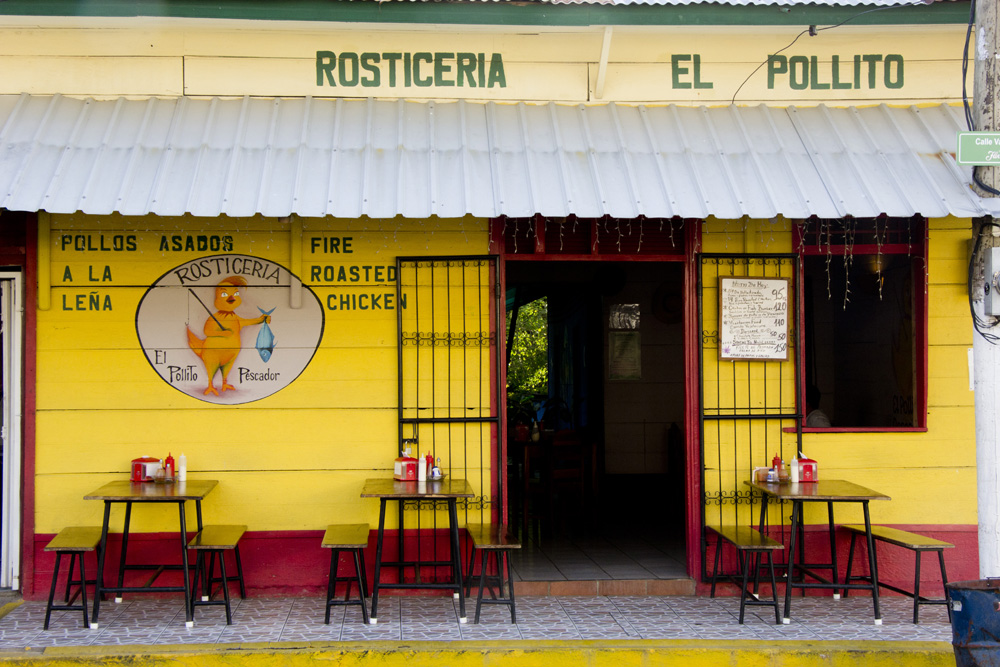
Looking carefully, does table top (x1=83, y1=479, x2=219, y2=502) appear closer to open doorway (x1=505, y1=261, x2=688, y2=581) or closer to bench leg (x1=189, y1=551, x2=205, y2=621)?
bench leg (x1=189, y1=551, x2=205, y2=621)

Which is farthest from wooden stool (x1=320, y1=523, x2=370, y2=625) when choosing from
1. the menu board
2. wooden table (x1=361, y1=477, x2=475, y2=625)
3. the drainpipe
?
the drainpipe

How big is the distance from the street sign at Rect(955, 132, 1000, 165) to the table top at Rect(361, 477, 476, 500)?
3.53 metres

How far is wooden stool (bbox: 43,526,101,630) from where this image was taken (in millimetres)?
5684

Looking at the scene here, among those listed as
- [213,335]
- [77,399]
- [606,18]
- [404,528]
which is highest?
[606,18]

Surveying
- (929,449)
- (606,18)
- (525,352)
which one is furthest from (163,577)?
(525,352)

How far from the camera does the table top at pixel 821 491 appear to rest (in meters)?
5.85

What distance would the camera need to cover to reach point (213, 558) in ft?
20.4

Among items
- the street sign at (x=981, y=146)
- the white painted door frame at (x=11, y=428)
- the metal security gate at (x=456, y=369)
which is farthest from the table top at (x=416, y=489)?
the street sign at (x=981, y=146)

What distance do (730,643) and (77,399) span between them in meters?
4.80

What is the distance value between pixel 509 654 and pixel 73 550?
9.40 feet

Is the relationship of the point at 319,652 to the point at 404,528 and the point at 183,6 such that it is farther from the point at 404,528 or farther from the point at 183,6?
the point at 183,6

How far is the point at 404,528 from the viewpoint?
657 cm

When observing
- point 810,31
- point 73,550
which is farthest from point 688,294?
point 73,550

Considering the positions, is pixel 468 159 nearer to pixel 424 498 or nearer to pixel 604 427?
pixel 424 498
